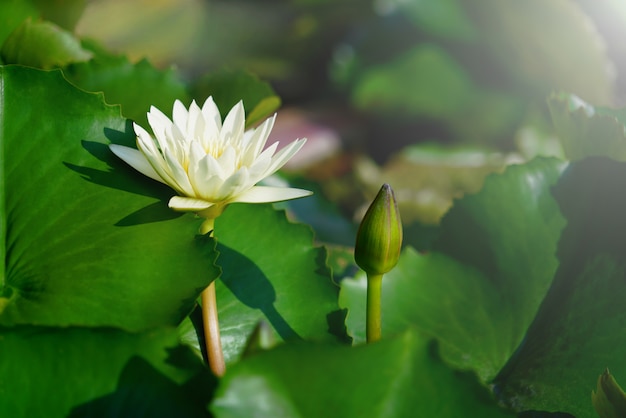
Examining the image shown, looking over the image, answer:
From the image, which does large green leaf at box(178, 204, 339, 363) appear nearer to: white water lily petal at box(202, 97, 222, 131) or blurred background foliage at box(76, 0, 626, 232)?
white water lily petal at box(202, 97, 222, 131)

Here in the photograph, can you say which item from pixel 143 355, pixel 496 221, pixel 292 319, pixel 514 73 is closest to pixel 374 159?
pixel 514 73

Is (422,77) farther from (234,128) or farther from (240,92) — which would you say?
(234,128)

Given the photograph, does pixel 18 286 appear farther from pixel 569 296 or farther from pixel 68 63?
pixel 569 296

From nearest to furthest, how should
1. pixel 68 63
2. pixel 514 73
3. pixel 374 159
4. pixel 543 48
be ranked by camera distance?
1. pixel 68 63
2. pixel 543 48
3. pixel 514 73
4. pixel 374 159

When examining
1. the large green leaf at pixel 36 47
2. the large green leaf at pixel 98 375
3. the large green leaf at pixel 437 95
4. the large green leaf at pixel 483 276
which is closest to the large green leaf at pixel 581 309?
the large green leaf at pixel 483 276

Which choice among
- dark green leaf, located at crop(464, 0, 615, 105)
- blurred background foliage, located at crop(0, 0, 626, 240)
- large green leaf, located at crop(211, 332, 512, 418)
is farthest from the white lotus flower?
dark green leaf, located at crop(464, 0, 615, 105)

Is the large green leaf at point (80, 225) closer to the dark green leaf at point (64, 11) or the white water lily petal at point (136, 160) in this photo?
the white water lily petal at point (136, 160)
